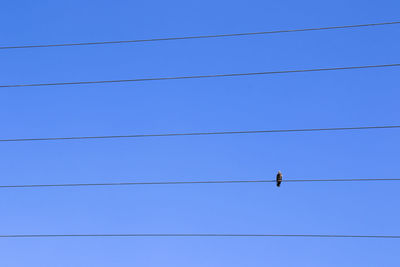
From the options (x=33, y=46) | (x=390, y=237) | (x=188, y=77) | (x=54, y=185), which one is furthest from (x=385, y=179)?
(x=33, y=46)

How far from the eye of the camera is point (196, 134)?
16.0 metres

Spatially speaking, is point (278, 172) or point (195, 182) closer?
point (195, 182)

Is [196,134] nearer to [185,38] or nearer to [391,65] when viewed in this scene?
[185,38]

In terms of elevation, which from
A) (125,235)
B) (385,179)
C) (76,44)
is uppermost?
(76,44)

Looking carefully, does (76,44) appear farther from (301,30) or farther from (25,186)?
(301,30)

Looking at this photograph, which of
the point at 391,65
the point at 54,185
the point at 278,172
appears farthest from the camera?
the point at 278,172

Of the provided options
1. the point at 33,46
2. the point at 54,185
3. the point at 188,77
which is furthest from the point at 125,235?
the point at 33,46

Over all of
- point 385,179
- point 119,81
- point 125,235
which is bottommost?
point 125,235

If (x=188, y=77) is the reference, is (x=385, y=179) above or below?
below

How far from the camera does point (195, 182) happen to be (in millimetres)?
15852

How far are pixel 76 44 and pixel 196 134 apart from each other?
13.2 ft

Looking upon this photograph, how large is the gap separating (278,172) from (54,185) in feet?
34.1

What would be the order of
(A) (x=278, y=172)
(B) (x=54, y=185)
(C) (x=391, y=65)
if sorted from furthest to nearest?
(A) (x=278, y=172) → (B) (x=54, y=185) → (C) (x=391, y=65)

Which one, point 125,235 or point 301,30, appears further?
point 125,235
